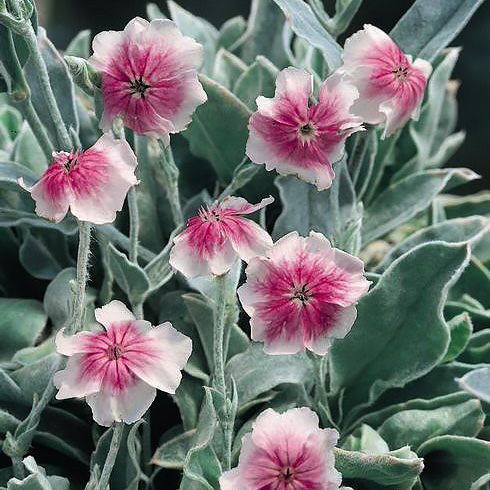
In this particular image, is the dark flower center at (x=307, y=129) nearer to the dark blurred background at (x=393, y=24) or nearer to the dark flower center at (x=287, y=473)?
the dark flower center at (x=287, y=473)

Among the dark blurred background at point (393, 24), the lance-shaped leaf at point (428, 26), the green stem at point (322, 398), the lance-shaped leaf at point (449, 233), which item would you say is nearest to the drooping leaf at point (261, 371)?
the green stem at point (322, 398)

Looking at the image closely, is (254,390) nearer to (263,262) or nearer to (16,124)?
(263,262)

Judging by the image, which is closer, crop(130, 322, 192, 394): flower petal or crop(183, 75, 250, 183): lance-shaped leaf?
crop(130, 322, 192, 394): flower petal

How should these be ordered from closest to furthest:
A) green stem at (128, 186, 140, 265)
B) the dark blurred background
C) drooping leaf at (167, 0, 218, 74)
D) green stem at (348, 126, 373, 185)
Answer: green stem at (128, 186, 140, 265) → green stem at (348, 126, 373, 185) → drooping leaf at (167, 0, 218, 74) → the dark blurred background

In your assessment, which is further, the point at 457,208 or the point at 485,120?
the point at 485,120

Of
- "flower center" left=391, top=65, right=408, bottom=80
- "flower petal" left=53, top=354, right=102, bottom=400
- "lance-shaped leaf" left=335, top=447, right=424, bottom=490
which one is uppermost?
"flower center" left=391, top=65, right=408, bottom=80

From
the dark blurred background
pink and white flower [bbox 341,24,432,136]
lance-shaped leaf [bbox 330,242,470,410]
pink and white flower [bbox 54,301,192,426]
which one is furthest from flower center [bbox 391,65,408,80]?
the dark blurred background

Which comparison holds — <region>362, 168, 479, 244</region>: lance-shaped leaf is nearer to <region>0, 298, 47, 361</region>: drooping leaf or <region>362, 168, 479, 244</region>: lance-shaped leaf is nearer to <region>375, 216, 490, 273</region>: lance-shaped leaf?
<region>375, 216, 490, 273</region>: lance-shaped leaf

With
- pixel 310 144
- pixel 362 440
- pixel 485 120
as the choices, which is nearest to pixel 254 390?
pixel 362 440
